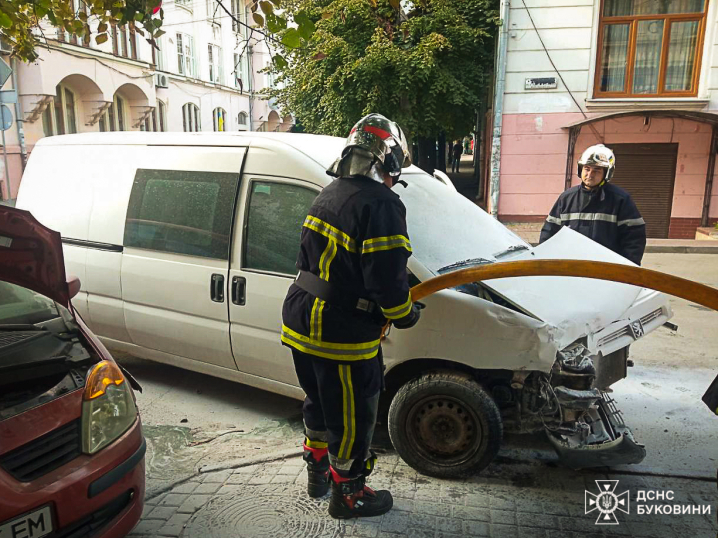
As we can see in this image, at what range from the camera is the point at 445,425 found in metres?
3.15

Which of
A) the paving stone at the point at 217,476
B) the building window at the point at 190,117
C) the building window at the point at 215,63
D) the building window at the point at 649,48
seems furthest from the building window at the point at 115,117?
the paving stone at the point at 217,476

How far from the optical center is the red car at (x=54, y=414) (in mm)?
2064

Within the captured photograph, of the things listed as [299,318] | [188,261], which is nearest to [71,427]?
[299,318]

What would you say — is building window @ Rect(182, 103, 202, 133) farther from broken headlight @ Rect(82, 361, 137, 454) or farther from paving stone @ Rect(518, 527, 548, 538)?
paving stone @ Rect(518, 527, 548, 538)

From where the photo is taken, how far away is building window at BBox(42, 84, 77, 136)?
65.4 feet

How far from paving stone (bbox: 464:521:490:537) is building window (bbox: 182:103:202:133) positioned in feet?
91.7

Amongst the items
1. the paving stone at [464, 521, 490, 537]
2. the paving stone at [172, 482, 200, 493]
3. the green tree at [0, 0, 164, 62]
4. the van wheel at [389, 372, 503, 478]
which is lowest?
the paving stone at [172, 482, 200, 493]

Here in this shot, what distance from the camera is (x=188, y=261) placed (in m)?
3.89

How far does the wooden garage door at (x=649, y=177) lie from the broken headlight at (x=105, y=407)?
11.3 meters

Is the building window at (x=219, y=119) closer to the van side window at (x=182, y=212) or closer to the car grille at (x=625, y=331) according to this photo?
the van side window at (x=182, y=212)

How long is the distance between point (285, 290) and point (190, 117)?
27595mm

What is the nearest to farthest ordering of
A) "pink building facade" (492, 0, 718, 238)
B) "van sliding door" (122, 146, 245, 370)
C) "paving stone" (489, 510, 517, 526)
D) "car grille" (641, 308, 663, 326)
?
"paving stone" (489, 510, 517, 526)
"car grille" (641, 308, 663, 326)
"van sliding door" (122, 146, 245, 370)
"pink building facade" (492, 0, 718, 238)

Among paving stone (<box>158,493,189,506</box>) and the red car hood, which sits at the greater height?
the red car hood

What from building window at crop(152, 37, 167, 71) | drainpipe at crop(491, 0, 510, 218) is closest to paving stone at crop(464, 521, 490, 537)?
drainpipe at crop(491, 0, 510, 218)
